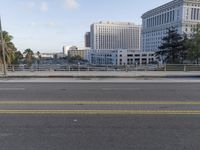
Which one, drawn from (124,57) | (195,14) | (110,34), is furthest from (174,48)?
(110,34)

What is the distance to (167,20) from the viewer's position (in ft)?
557

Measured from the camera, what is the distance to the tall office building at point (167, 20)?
152875 millimetres

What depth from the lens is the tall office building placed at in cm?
15288

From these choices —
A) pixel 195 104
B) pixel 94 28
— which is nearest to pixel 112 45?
pixel 94 28

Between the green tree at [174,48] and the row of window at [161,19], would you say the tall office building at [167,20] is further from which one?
the green tree at [174,48]
